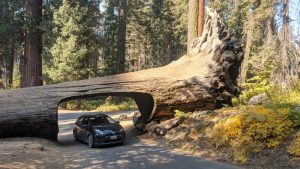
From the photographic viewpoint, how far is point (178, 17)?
58906mm

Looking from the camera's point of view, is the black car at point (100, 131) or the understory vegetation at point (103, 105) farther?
the understory vegetation at point (103, 105)

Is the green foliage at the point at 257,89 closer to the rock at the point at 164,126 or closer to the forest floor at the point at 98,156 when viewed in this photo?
the rock at the point at 164,126

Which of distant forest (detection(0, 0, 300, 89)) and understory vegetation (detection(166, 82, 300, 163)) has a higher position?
distant forest (detection(0, 0, 300, 89))

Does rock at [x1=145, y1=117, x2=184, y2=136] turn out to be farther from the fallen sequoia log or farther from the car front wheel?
the car front wheel

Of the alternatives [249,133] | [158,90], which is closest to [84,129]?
[158,90]

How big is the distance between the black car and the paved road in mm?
329

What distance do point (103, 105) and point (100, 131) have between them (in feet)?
66.0

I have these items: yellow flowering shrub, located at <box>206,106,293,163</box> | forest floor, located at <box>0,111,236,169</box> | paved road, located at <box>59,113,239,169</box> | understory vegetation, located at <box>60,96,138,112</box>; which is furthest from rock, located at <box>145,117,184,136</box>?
understory vegetation, located at <box>60,96,138,112</box>

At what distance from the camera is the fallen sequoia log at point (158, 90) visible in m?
15.6

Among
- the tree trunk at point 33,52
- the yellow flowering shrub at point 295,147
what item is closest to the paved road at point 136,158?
the yellow flowering shrub at point 295,147

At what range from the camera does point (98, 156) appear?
13367mm

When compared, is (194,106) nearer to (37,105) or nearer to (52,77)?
(37,105)

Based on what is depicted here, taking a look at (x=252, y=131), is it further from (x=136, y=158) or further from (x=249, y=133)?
(x=136, y=158)

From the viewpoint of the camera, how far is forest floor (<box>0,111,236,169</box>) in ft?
36.5
